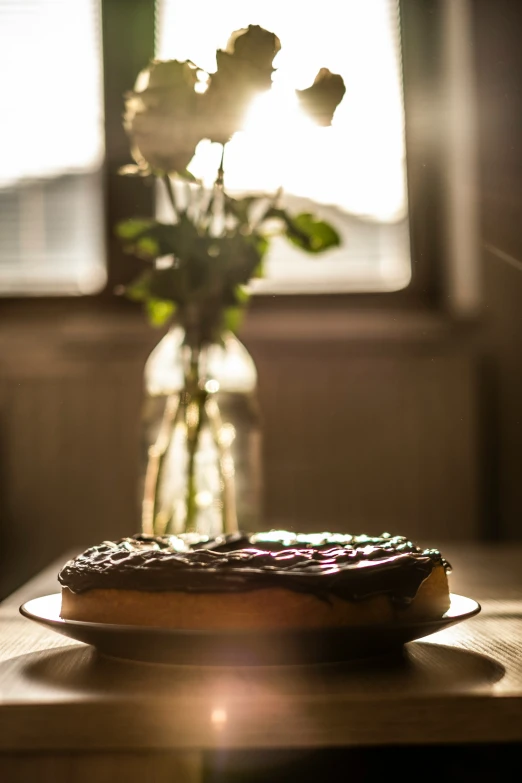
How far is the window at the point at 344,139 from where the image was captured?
2264 mm

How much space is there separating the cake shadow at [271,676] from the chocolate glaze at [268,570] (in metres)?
0.04

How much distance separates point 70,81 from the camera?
7.53ft

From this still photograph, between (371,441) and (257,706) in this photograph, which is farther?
(371,441)

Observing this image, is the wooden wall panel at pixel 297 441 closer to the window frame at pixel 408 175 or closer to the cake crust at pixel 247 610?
the window frame at pixel 408 175

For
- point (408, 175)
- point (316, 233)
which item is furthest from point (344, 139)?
point (316, 233)

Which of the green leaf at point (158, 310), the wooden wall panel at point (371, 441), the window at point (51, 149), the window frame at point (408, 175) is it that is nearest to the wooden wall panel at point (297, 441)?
the wooden wall panel at point (371, 441)

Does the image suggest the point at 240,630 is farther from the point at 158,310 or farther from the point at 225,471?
the point at 158,310

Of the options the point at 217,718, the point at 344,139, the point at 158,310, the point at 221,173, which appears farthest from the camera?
the point at 344,139

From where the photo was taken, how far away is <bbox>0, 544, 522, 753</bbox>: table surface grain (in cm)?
46

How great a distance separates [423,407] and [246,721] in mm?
1725

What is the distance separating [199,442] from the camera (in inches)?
43.8

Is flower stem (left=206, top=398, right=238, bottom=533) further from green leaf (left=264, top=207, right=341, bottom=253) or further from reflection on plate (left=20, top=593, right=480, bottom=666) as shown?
reflection on plate (left=20, top=593, right=480, bottom=666)

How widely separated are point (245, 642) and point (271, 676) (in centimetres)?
3

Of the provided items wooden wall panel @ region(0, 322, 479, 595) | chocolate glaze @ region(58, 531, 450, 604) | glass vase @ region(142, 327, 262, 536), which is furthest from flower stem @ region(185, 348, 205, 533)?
wooden wall panel @ region(0, 322, 479, 595)
